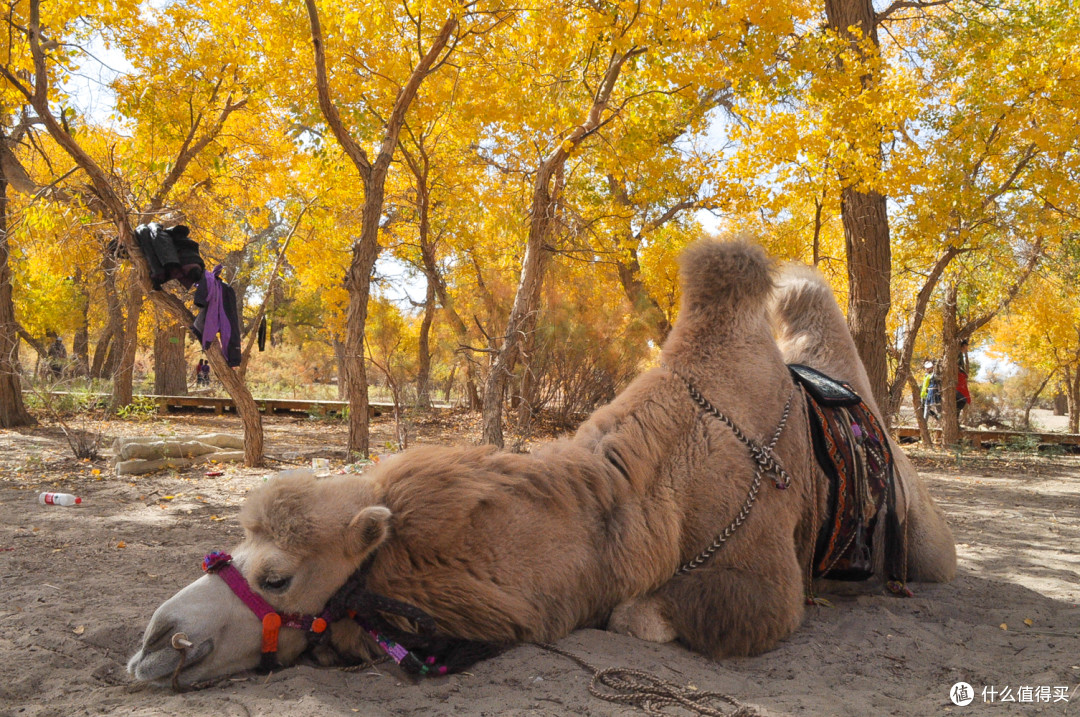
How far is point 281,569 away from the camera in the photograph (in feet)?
8.41

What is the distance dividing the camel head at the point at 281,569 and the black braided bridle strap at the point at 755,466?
1.38 meters

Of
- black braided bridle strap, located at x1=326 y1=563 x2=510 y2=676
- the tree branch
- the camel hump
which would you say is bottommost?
black braided bridle strap, located at x1=326 y1=563 x2=510 y2=676

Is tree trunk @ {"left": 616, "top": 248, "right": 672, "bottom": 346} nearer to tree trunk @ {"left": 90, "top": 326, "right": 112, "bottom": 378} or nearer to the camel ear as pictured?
the camel ear

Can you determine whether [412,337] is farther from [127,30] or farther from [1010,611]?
[1010,611]

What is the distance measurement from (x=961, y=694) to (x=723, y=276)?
2064 mm

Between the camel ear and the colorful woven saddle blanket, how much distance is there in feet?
7.23

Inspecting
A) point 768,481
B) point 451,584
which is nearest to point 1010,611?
point 768,481

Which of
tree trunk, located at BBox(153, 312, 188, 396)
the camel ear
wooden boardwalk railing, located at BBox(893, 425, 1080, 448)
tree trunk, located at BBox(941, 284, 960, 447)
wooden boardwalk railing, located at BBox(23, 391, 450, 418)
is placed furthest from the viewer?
tree trunk, located at BBox(153, 312, 188, 396)

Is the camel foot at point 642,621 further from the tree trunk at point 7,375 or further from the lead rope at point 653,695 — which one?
the tree trunk at point 7,375

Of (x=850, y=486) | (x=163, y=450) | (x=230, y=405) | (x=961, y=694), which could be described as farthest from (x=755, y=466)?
(x=230, y=405)

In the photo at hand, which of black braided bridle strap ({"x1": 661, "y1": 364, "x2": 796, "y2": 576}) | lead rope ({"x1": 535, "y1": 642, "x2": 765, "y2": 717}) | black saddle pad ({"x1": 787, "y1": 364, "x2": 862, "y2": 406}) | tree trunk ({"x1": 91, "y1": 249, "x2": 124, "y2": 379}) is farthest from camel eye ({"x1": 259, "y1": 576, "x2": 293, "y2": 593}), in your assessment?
tree trunk ({"x1": 91, "y1": 249, "x2": 124, "y2": 379})

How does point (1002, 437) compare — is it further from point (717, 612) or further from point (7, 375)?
point (7, 375)

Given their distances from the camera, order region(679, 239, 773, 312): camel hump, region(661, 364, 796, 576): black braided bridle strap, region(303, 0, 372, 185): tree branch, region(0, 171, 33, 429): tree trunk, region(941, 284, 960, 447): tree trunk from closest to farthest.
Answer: region(661, 364, 796, 576): black braided bridle strap → region(679, 239, 773, 312): camel hump → region(303, 0, 372, 185): tree branch → region(0, 171, 33, 429): tree trunk → region(941, 284, 960, 447): tree trunk

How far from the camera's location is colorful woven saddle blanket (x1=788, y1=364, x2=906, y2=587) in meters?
3.71
